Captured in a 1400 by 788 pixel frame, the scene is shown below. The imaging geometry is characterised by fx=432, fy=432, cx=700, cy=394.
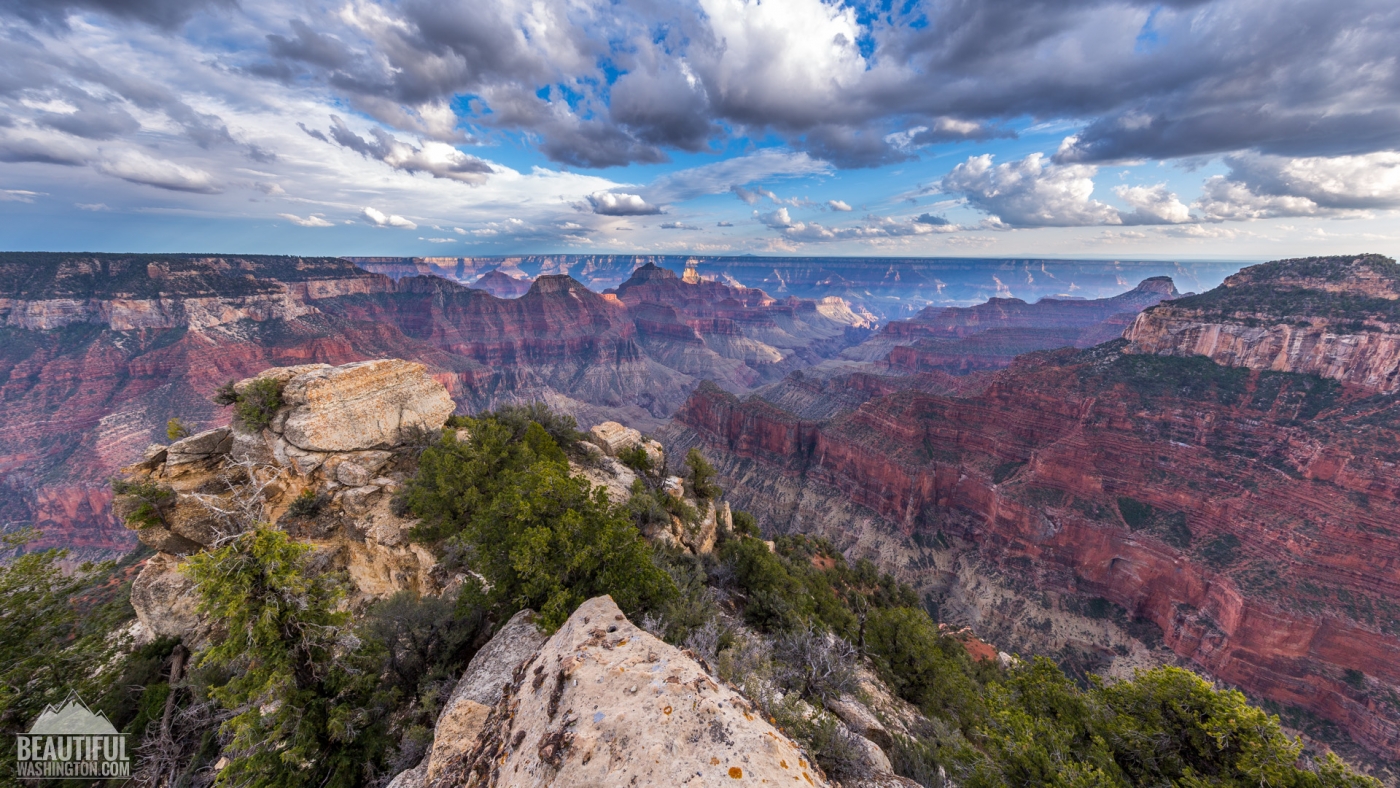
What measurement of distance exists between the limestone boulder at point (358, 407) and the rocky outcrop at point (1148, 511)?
65631 millimetres

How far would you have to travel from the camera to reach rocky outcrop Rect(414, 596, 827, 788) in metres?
5.57

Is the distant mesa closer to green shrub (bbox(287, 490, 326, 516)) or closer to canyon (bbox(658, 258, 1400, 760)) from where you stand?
green shrub (bbox(287, 490, 326, 516))

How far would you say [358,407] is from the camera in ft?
78.4

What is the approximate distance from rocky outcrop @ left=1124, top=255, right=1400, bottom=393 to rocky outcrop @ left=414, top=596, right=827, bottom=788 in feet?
267

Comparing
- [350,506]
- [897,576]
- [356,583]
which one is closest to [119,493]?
[350,506]

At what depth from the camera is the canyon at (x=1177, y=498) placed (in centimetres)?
3903

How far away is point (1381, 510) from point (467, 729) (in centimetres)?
7325

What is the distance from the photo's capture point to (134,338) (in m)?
94.5

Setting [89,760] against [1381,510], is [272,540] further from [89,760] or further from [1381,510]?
[1381,510]

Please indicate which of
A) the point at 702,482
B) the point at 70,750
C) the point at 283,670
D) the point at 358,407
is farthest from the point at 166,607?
the point at 702,482

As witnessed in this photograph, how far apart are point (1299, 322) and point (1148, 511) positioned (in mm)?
30399

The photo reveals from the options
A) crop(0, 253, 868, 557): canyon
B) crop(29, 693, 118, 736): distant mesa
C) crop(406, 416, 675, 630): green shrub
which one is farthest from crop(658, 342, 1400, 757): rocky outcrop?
crop(0, 253, 868, 557): canyon

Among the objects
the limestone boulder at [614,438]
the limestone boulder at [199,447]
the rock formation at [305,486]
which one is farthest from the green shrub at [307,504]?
the limestone boulder at [614,438]

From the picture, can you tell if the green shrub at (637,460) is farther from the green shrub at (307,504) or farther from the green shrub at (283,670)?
the green shrub at (283,670)
